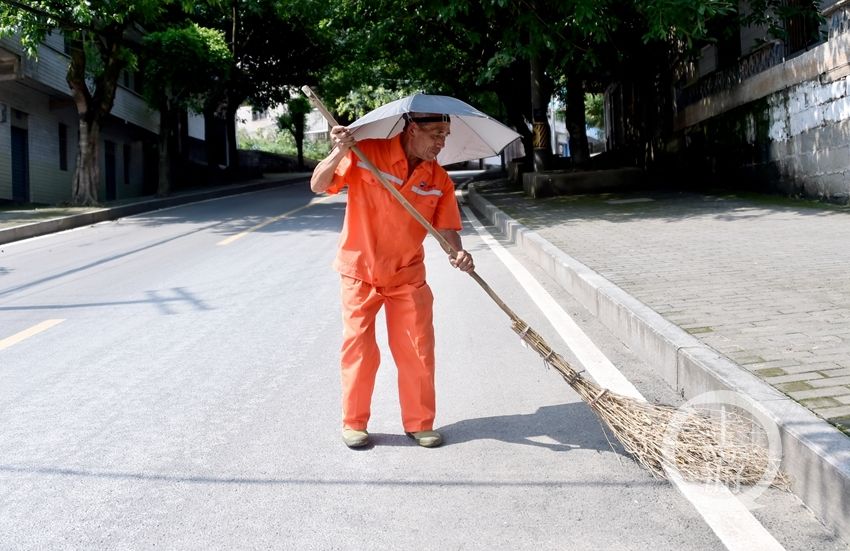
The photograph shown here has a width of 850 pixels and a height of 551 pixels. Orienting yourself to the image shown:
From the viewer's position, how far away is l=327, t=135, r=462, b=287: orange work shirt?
13.7 feet

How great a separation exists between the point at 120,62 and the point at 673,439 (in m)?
21.1

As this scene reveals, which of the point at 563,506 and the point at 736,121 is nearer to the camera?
the point at 563,506

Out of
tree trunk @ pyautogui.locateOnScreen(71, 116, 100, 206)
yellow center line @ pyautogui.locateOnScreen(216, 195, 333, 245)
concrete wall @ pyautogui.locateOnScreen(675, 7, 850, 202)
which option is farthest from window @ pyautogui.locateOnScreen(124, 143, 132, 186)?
concrete wall @ pyautogui.locateOnScreen(675, 7, 850, 202)

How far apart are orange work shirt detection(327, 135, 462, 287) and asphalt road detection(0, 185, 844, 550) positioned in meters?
0.82

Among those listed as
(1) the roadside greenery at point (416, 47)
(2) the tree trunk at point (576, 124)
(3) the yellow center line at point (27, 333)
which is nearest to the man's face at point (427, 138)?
(3) the yellow center line at point (27, 333)

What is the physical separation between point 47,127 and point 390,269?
81.8 ft

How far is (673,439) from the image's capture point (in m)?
3.78

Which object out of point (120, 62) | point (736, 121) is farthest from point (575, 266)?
point (120, 62)

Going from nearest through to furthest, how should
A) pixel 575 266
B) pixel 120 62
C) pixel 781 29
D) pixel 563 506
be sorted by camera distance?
pixel 563 506 < pixel 575 266 < pixel 781 29 < pixel 120 62

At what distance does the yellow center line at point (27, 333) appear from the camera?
637cm

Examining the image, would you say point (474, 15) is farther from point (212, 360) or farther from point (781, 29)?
point (212, 360)

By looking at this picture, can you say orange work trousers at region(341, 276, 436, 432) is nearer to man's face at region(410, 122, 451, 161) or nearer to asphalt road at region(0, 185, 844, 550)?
asphalt road at region(0, 185, 844, 550)

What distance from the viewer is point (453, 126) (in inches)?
181

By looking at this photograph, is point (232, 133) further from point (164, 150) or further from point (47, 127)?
point (47, 127)
